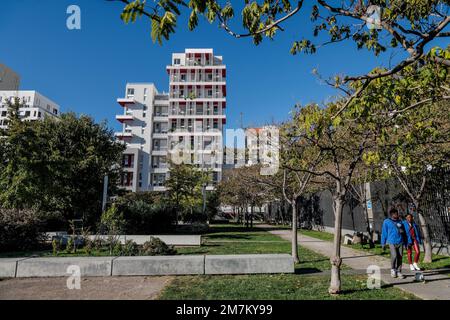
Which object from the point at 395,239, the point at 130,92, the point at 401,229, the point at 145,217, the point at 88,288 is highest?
the point at 130,92

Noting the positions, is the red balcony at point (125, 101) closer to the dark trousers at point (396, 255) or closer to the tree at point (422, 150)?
the tree at point (422, 150)

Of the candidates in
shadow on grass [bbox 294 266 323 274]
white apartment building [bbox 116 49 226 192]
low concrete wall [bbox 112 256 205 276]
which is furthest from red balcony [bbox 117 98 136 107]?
shadow on grass [bbox 294 266 323 274]

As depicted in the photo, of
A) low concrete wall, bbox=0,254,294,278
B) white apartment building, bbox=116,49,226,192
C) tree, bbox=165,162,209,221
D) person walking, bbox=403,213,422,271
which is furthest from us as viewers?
white apartment building, bbox=116,49,226,192

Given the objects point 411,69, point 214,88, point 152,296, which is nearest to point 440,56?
point 411,69

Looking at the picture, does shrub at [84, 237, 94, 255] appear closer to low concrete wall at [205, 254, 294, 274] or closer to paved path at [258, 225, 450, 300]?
low concrete wall at [205, 254, 294, 274]

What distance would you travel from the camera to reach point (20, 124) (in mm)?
14930

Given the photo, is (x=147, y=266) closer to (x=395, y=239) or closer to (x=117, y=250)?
(x=117, y=250)

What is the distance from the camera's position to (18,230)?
12.7 meters

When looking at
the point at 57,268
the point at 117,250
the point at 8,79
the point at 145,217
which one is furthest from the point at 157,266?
the point at 8,79

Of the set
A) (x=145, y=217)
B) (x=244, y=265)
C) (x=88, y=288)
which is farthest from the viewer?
(x=145, y=217)

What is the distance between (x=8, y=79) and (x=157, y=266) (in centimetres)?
8501

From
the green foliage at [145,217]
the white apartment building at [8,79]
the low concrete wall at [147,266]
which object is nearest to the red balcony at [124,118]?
the white apartment building at [8,79]

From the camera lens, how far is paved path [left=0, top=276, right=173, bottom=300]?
246 inches
